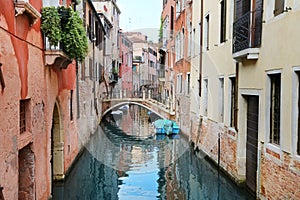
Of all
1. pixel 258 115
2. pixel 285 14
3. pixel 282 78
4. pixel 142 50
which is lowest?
pixel 258 115

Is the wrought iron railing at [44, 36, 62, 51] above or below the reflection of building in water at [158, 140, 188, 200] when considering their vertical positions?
above

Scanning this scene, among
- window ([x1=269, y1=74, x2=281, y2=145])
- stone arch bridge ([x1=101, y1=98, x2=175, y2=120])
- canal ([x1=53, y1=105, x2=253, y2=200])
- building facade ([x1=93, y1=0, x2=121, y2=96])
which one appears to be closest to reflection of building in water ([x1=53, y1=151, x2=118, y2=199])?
canal ([x1=53, y1=105, x2=253, y2=200])

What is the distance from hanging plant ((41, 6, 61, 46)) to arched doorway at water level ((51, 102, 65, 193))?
7.70 ft

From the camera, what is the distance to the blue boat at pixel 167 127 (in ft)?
63.2

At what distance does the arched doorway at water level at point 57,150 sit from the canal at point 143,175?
26cm

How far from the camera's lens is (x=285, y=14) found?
6.05m

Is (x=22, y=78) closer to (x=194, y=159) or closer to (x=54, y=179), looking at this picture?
(x=54, y=179)

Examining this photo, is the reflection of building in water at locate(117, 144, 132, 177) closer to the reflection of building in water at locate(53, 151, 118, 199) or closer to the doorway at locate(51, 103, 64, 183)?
the reflection of building in water at locate(53, 151, 118, 199)

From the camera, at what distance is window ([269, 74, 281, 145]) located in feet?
21.7

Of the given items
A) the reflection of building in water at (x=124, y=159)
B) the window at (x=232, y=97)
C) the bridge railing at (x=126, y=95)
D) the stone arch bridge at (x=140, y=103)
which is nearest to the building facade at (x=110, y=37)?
the bridge railing at (x=126, y=95)

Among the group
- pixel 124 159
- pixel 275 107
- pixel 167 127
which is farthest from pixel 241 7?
pixel 167 127

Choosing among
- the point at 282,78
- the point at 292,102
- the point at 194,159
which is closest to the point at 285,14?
the point at 282,78

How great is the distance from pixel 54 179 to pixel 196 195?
324 centimetres

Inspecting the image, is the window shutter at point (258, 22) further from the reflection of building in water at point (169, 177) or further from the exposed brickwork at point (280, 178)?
the reflection of building in water at point (169, 177)
